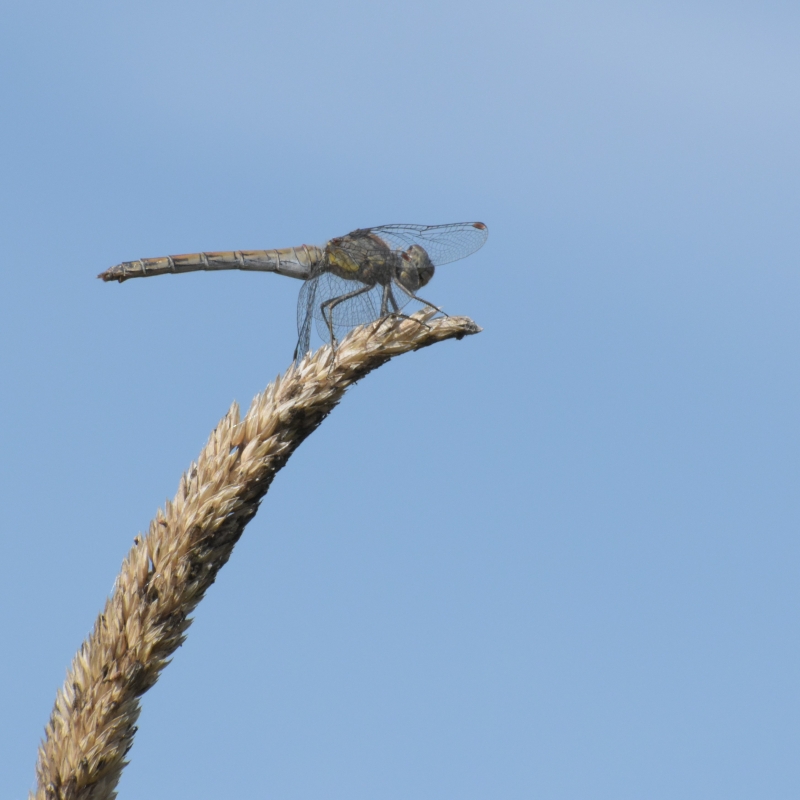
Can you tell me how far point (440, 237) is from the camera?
780 centimetres

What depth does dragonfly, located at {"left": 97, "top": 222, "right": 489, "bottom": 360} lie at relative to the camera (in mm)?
6945

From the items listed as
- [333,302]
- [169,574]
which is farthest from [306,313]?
[169,574]

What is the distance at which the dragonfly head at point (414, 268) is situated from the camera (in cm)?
702

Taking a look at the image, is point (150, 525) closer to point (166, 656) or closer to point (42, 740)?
point (166, 656)

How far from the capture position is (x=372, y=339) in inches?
160

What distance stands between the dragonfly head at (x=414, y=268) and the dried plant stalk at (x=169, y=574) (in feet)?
10.3

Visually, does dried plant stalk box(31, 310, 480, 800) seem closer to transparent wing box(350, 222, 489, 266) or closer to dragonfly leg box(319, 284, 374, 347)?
dragonfly leg box(319, 284, 374, 347)

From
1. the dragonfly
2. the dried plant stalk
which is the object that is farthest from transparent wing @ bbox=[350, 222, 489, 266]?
the dried plant stalk

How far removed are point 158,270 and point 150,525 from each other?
4.37m

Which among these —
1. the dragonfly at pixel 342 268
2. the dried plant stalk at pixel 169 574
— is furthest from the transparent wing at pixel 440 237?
the dried plant stalk at pixel 169 574

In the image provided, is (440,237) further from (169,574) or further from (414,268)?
(169,574)

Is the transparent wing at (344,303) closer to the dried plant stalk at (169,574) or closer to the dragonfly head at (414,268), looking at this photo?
the dragonfly head at (414,268)

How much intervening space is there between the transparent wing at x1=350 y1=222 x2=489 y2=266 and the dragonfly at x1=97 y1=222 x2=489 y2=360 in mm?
11

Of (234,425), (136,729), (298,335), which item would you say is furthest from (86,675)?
(298,335)
